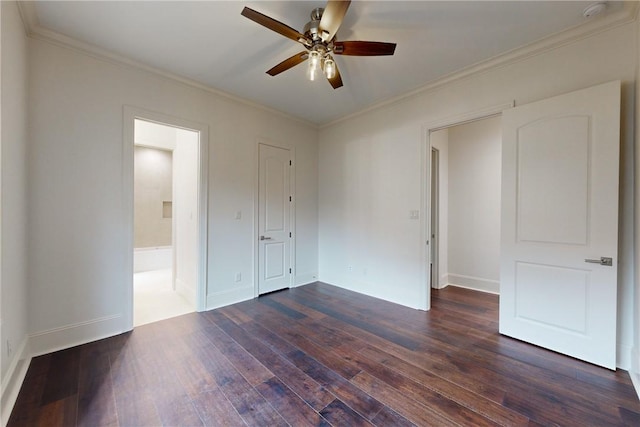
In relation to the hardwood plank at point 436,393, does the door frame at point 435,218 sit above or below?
above

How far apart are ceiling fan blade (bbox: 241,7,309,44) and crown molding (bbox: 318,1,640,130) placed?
A: 74.3 inches

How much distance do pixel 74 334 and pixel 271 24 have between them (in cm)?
315

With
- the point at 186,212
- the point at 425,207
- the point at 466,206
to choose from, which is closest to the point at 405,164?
the point at 425,207

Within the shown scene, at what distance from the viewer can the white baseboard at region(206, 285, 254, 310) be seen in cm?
335

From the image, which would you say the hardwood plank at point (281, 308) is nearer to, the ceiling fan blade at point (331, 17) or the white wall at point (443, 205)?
the white wall at point (443, 205)

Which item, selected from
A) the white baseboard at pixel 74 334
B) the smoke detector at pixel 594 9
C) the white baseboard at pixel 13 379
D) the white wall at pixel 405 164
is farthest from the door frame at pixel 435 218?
the white baseboard at pixel 13 379

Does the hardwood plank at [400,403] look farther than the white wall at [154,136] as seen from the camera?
No

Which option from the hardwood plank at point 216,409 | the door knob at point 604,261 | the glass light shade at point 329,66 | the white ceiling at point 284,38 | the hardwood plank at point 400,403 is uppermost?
the white ceiling at point 284,38

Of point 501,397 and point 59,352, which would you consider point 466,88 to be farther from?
point 59,352

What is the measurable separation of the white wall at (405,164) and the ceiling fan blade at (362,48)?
147 centimetres

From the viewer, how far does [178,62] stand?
8.96 ft

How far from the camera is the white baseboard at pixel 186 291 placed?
11.3 feet

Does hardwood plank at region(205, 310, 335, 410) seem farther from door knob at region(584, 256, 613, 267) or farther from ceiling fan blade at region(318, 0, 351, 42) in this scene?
ceiling fan blade at region(318, 0, 351, 42)

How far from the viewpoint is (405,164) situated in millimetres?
3486
